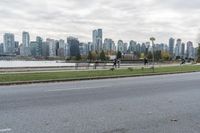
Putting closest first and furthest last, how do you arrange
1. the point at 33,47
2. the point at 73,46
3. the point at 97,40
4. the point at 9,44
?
the point at 73,46 < the point at 97,40 < the point at 9,44 < the point at 33,47

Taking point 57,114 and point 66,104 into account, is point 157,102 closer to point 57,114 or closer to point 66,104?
point 66,104

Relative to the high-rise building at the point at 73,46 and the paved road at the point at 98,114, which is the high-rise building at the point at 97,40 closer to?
the high-rise building at the point at 73,46

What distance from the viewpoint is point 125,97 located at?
1235cm

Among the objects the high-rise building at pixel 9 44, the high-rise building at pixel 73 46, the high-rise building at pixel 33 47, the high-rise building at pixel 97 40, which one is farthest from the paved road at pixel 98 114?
the high-rise building at pixel 33 47

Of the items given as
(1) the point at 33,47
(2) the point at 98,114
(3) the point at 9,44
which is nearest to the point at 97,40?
(1) the point at 33,47

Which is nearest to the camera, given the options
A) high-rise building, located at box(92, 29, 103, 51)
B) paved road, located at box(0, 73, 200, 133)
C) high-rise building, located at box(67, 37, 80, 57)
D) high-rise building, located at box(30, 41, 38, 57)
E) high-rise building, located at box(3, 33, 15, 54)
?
paved road, located at box(0, 73, 200, 133)

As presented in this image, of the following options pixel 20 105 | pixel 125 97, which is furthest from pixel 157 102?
pixel 20 105

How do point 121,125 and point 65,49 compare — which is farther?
point 65,49

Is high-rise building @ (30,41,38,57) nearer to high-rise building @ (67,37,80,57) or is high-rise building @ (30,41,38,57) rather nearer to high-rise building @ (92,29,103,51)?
high-rise building @ (67,37,80,57)

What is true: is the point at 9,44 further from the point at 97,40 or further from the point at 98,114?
the point at 98,114

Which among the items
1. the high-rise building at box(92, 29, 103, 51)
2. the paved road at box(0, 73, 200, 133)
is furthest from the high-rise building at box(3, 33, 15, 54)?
the paved road at box(0, 73, 200, 133)

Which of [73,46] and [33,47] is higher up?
[73,46]

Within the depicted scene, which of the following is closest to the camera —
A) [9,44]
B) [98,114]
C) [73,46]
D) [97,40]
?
[98,114]

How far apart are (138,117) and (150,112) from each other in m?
0.83
